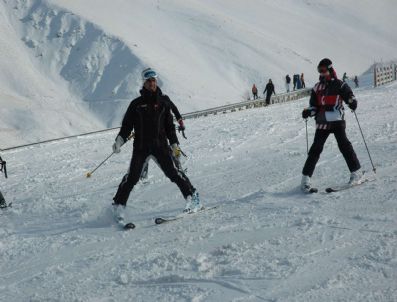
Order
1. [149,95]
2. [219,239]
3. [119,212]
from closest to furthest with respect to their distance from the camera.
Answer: [219,239] → [149,95] → [119,212]

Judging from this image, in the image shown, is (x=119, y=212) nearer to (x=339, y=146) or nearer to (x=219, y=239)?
(x=219, y=239)

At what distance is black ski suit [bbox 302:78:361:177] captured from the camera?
272 inches

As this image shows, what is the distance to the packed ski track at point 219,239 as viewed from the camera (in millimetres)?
4309

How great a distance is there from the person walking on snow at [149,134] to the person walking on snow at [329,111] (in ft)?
6.12

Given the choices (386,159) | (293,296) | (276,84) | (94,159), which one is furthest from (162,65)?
(293,296)

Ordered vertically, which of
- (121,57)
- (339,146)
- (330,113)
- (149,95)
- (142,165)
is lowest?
(339,146)

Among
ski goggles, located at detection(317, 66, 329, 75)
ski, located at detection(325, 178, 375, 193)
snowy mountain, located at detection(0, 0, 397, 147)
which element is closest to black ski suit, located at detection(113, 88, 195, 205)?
ski, located at detection(325, 178, 375, 193)

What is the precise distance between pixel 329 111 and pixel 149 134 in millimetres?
2493

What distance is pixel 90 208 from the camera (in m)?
7.92

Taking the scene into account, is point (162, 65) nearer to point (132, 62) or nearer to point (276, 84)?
point (132, 62)

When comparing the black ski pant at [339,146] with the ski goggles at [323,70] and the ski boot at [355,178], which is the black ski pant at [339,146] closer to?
the ski boot at [355,178]

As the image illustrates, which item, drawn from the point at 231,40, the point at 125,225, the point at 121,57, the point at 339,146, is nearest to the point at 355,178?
the point at 339,146

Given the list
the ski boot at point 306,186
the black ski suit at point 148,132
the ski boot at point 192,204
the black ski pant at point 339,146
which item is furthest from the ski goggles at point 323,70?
the ski boot at point 192,204

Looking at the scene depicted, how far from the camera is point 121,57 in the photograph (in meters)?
49.0
